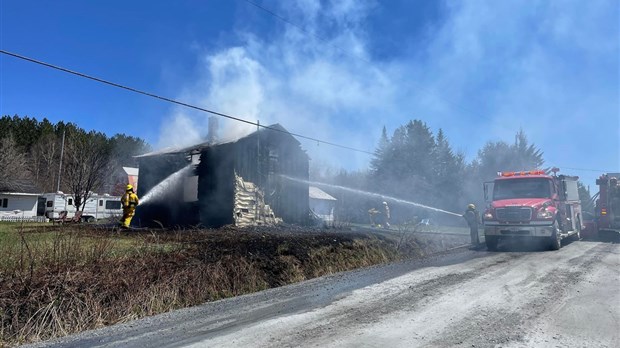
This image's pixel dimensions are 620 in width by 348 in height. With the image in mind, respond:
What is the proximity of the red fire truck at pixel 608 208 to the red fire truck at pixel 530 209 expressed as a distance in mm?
2834

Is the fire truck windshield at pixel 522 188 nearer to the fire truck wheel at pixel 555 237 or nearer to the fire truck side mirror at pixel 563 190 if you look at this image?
the fire truck side mirror at pixel 563 190

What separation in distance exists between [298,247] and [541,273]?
574 cm

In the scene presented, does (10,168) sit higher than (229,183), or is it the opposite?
(10,168)

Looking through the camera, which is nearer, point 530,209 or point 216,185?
point 530,209

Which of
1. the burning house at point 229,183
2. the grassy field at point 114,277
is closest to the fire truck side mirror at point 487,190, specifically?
the grassy field at point 114,277

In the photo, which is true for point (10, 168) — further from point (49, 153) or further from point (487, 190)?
point (487, 190)

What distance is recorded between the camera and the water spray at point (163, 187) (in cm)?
2284

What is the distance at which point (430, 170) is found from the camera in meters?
47.7

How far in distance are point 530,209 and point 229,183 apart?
44.5ft

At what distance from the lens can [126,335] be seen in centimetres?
504

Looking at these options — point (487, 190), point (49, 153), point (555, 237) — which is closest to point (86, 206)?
point (49, 153)

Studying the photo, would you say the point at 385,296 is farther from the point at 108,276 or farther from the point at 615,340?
the point at 108,276

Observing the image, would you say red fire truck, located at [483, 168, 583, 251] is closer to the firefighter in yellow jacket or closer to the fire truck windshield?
the fire truck windshield

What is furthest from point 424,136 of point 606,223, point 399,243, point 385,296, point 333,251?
point 385,296
